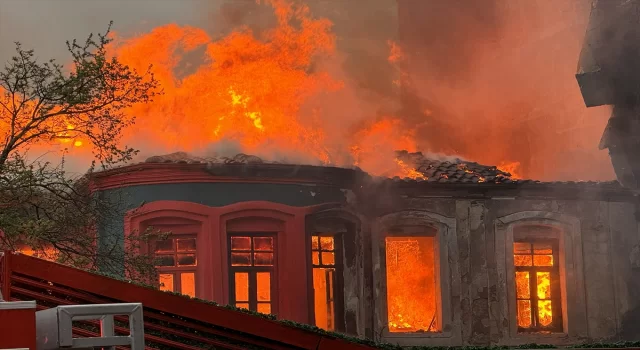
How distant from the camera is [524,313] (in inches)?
717

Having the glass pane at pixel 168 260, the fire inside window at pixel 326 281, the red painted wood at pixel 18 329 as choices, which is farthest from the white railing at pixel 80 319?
the fire inside window at pixel 326 281

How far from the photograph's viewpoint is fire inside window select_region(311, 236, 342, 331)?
1652 centimetres

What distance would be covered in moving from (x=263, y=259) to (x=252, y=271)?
28cm

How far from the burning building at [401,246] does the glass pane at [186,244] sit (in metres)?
0.02

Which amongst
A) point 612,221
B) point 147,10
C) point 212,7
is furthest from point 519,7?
point 147,10

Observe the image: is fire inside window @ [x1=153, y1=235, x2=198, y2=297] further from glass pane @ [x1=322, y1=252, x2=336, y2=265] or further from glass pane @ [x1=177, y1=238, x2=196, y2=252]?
glass pane @ [x1=322, y1=252, x2=336, y2=265]

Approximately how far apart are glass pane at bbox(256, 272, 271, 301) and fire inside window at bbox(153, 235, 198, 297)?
1.14 m

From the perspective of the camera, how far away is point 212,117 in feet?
54.4

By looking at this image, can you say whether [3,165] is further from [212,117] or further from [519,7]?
[519,7]

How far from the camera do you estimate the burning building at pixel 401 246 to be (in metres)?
15.2

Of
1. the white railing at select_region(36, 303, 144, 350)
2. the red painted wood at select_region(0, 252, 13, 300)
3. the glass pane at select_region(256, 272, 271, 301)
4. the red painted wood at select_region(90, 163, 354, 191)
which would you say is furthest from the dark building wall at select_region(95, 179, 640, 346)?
the white railing at select_region(36, 303, 144, 350)

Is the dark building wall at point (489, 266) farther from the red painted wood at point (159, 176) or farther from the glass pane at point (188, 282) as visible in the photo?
the glass pane at point (188, 282)

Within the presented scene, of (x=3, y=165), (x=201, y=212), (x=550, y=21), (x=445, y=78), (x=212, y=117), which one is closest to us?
(x=3, y=165)

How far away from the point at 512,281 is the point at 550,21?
23.7 feet
